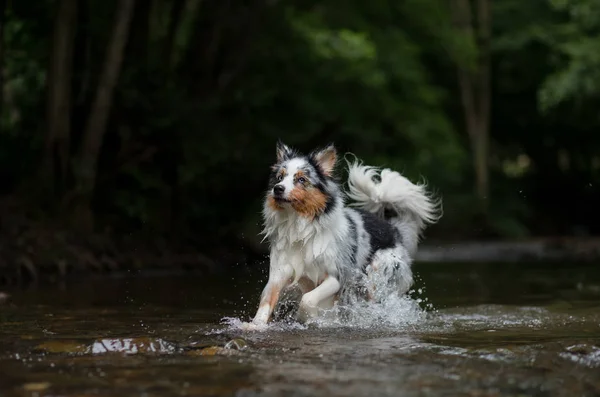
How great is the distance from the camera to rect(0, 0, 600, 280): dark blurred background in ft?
55.3

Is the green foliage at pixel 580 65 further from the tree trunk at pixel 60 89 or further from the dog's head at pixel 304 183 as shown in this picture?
the dog's head at pixel 304 183

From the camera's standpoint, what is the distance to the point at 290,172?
351 inches

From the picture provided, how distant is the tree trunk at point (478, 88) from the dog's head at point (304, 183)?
20.6 metres

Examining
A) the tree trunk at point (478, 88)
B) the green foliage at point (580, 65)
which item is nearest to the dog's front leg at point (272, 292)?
the green foliage at point (580, 65)

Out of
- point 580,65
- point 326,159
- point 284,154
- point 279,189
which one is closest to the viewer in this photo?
point 279,189

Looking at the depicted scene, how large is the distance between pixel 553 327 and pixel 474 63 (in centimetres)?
1889

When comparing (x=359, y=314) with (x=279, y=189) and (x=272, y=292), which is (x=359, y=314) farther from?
(x=279, y=189)

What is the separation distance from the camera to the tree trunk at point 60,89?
16.6 meters

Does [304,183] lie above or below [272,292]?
above

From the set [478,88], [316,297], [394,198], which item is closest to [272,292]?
[316,297]

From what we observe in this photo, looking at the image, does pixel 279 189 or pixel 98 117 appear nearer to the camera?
pixel 279 189

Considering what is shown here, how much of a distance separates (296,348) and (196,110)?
1172 cm

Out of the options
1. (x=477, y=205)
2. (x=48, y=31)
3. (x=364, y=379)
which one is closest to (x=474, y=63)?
(x=477, y=205)

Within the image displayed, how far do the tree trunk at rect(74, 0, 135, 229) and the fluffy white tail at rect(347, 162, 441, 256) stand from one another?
6.98 meters
